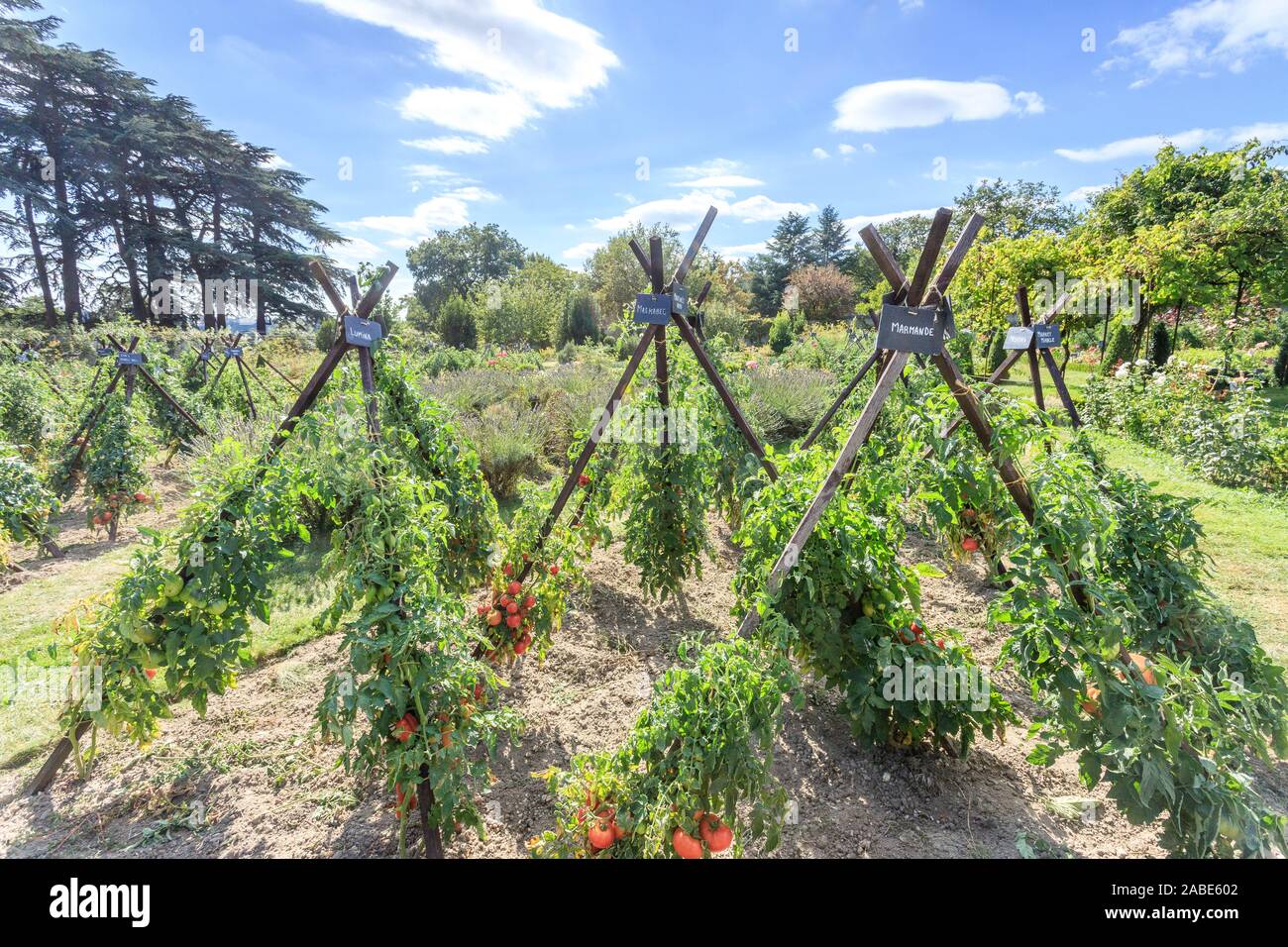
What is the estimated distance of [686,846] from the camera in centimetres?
165

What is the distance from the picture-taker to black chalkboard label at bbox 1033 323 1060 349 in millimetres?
4148

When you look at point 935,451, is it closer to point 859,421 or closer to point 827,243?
point 859,421

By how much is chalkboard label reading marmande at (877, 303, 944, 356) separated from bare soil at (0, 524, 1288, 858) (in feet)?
4.94

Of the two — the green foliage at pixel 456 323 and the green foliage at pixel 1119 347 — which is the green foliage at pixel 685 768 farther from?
the green foliage at pixel 456 323

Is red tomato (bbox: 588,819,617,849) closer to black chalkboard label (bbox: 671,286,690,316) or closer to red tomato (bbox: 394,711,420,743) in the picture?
red tomato (bbox: 394,711,420,743)

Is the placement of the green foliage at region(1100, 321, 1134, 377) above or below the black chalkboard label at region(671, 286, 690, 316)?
above

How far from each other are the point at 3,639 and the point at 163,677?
2.68 metres

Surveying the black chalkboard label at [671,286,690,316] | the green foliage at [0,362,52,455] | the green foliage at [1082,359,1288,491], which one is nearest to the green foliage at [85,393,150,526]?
the green foliage at [0,362,52,455]

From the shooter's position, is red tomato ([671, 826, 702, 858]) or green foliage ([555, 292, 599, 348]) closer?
red tomato ([671, 826, 702, 858])

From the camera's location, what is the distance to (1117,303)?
35.4 feet

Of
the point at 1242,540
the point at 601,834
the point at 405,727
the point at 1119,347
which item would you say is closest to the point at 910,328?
the point at 601,834

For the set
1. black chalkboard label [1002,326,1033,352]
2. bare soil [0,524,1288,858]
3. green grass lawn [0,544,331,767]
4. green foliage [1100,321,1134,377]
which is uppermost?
green foliage [1100,321,1134,377]


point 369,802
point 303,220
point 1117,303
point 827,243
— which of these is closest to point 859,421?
point 369,802
